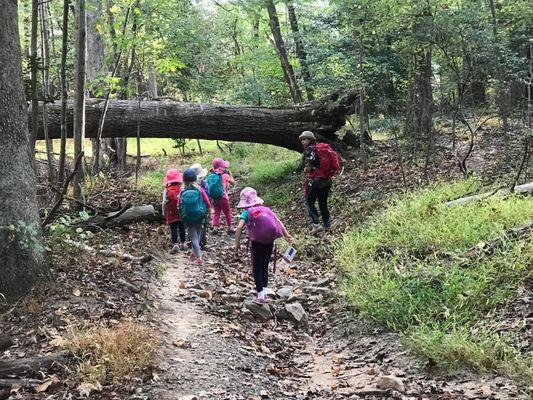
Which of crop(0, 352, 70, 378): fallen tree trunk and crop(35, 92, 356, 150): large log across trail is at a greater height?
crop(35, 92, 356, 150): large log across trail

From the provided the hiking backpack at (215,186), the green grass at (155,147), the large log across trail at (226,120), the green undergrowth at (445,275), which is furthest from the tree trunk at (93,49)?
the green undergrowth at (445,275)

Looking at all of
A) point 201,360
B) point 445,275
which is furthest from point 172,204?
point 445,275

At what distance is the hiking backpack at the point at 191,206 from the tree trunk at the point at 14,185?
3219 mm

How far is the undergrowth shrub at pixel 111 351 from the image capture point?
4191mm

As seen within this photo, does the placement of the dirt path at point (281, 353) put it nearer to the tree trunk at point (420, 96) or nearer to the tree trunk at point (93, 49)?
the tree trunk at point (420, 96)

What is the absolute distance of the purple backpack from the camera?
672 centimetres

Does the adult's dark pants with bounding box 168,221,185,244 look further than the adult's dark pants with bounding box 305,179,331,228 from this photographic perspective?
No

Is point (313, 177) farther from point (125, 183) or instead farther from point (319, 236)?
point (125, 183)

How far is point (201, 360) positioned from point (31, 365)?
1.53m

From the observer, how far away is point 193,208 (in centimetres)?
840

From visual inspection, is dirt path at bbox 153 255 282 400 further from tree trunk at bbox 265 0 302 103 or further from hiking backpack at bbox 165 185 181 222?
tree trunk at bbox 265 0 302 103

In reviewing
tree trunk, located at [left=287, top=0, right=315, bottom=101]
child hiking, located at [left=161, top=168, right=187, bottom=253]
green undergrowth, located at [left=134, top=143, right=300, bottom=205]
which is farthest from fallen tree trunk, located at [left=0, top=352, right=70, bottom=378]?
tree trunk, located at [left=287, top=0, right=315, bottom=101]

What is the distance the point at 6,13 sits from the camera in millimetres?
5211

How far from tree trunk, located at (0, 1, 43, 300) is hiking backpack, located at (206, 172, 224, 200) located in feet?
17.0
